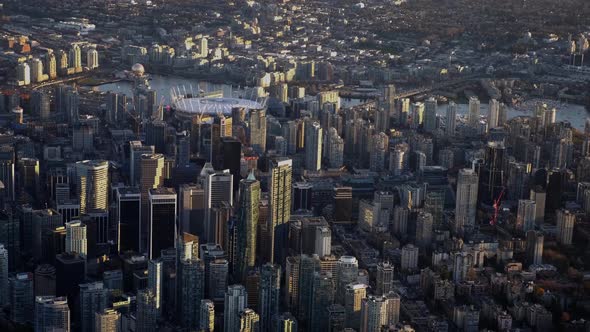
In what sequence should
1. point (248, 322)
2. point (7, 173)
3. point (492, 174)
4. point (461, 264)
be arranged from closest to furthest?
point (248, 322)
point (461, 264)
point (7, 173)
point (492, 174)

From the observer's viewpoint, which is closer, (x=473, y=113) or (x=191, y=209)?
(x=191, y=209)

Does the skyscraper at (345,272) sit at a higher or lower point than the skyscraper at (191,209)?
lower

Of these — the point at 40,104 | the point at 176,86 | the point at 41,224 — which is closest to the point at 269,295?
the point at 41,224

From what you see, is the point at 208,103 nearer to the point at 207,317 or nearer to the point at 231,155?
the point at 231,155

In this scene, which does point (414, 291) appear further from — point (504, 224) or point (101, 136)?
point (101, 136)

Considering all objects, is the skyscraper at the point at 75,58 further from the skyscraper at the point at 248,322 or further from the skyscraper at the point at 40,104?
the skyscraper at the point at 248,322

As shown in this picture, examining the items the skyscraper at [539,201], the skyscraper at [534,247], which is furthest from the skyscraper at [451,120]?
the skyscraper at [534,247]

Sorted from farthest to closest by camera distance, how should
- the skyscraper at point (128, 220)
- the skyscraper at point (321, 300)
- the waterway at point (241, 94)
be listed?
the waterway at point (241, 94), the skyscraper at point (128, 220), the skyscraper at point (321, 300)

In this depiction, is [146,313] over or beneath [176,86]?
beneath
